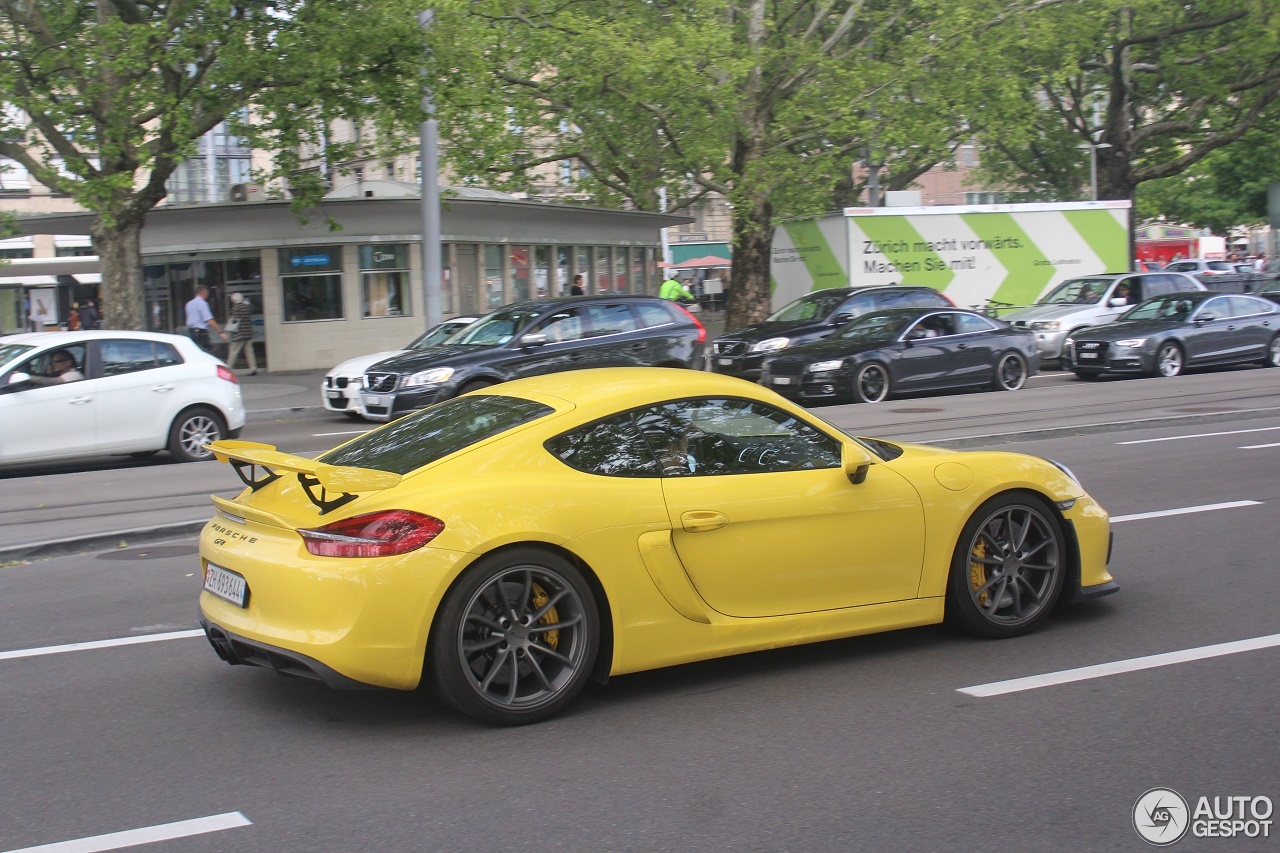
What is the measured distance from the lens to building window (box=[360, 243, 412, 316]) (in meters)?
28.3

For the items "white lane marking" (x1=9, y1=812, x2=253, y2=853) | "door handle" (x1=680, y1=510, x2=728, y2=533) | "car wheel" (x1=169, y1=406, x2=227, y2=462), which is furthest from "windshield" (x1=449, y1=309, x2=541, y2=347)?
"white lane marking" (x1=9, y1=812, x2=253, y2=853)

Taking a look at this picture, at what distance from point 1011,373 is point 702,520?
16020 mm

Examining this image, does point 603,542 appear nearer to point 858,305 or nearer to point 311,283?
point 858,305

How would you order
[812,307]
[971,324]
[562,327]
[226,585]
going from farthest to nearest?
1. [812,307]
2. [971,324]
3. [562,327]
4. [226,585]

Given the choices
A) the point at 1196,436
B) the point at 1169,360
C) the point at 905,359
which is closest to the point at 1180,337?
the point at 1169,360

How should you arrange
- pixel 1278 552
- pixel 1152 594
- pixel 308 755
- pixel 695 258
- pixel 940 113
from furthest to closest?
pixel 695 258 → pixel 940 113 → pixel 1278 552 → pixel 1152 594 → pixel 308 755

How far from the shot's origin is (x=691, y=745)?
15.2 ft

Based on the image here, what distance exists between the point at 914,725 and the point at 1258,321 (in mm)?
Result: 20114

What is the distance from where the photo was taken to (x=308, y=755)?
15.1 ft

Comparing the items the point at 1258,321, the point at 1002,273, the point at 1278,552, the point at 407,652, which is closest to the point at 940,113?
the point at 1002,273

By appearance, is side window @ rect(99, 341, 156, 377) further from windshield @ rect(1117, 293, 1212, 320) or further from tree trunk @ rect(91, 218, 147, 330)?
windshield @ rect(1117, 293, 1212, 320)

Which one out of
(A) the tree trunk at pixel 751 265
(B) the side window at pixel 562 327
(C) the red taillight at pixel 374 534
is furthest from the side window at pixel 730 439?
(A) the tree trunk at pixel 751 265

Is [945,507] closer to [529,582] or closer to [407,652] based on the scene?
[529,582]

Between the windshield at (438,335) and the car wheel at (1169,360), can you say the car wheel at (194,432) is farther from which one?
the car wheel at (1169,360)
